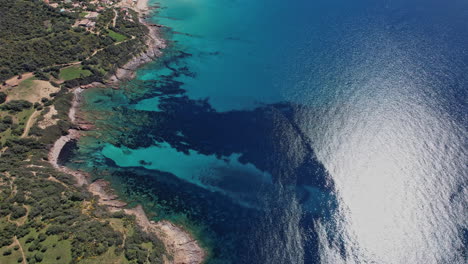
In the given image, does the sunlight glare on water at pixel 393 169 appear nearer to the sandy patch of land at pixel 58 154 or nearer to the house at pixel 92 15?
the sandy patch of land at pixel 58 154

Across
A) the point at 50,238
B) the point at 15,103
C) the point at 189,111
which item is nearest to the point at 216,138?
the point at 189,111

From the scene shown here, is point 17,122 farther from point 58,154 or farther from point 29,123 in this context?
point 58,154

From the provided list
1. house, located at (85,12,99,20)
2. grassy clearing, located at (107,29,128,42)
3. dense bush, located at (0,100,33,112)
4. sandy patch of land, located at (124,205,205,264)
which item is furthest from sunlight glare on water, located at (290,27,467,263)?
house, located at (85,12,99,20)

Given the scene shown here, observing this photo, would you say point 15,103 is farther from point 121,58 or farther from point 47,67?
point 121,58

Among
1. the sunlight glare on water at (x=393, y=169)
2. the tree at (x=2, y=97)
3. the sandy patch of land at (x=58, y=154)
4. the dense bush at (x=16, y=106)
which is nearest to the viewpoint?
the sunlight glare on water at (x=393, y=169)

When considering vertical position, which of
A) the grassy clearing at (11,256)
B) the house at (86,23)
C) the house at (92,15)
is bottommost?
the grassy clearing at (11,256)

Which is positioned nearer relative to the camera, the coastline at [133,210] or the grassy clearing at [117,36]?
the coastline at [133,210]

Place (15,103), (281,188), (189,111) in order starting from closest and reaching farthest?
(281,188), (15,103), (189,111)

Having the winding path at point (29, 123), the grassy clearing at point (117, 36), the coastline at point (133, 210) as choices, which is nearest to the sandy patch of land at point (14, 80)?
the winding path at point (29, 123)
